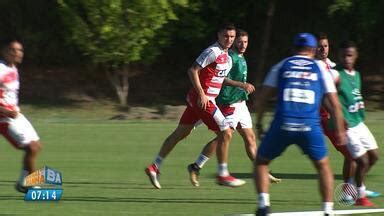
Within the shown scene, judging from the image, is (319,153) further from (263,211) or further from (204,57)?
(204,57)

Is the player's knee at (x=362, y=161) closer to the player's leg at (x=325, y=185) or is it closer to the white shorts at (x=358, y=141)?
the white shorts at (x=358, y=141)

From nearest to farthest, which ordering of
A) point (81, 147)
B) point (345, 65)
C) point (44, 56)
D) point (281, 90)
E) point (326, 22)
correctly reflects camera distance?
point (281, 90) → point (345, 65) → point (81, 147) → point (326, 22) → point (44, 56)

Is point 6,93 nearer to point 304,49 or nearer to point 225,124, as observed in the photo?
point 225,124

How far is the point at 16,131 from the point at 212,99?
2.52 metres

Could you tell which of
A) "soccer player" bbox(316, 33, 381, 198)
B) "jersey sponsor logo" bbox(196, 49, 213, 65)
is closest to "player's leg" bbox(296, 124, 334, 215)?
"soccer player" bbox(316, 33, 381, 198)

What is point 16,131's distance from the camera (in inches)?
425

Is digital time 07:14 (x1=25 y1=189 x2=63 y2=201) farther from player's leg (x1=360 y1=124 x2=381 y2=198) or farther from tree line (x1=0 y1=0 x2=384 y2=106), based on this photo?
tree line (x1=0 y1=0 x2=384 y2=106)

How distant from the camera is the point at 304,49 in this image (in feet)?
29.5

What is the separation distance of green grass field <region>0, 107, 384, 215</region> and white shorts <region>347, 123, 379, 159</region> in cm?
61

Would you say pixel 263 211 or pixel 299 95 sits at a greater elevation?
pixel 299 95

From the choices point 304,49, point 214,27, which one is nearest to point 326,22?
point 214,27

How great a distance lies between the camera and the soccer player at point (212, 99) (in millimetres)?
11742

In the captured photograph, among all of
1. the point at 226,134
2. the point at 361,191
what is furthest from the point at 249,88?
the point at 361,191

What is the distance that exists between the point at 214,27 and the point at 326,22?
3.48 m
